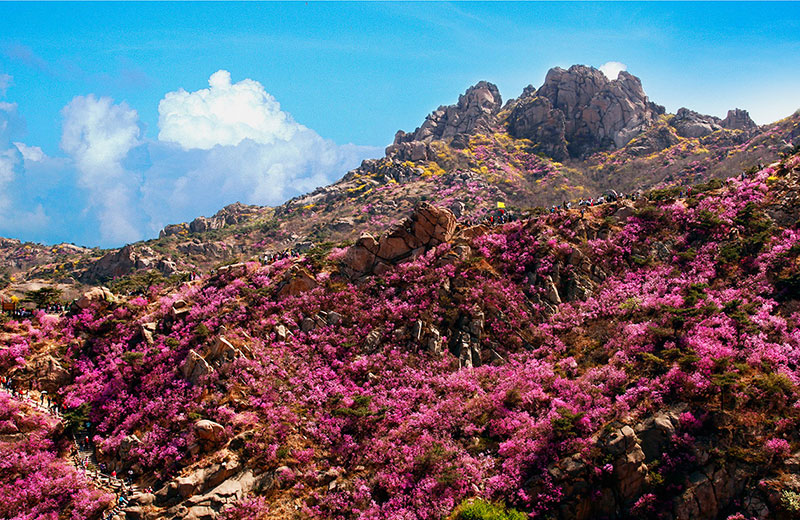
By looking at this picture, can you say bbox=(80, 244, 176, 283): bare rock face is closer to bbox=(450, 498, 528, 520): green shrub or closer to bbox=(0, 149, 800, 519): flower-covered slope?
bbox=(0, 149, 800, 519): flower-covered slope

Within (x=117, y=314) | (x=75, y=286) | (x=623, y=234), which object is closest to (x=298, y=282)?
(x=117, y=314)

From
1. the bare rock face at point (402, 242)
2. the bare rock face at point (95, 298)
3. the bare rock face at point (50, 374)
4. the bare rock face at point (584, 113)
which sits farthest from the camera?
the bare rock face at point (584, 113)

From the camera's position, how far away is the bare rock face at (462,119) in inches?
5428

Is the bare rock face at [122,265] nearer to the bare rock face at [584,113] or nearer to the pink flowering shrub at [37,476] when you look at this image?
the pink flowering shrub at [37,476]

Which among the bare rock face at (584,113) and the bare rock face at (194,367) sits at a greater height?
the bare rock face at (584,113)

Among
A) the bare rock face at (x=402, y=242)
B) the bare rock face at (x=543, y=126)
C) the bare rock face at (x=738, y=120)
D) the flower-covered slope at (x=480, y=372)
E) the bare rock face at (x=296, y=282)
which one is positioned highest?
the bare rock face at (x=543, y=126)

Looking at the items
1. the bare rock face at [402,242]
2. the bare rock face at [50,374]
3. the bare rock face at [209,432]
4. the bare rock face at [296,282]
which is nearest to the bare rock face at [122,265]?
the bare rock face at [50,374]

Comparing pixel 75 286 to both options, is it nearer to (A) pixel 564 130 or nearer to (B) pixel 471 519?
(B) pixel 471 519

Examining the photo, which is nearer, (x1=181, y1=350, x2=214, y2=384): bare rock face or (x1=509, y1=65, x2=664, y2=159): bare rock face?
(x1=181, y1=350, x2=214, y2=384): bare rock face

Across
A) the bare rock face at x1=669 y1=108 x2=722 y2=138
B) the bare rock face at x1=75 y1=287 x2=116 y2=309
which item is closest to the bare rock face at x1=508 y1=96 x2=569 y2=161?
the bare rock face at x1=669 y1=108 x2=722 y2=138

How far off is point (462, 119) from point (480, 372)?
134m

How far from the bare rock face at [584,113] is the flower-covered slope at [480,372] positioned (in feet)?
318

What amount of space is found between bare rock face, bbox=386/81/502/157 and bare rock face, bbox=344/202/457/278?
310ft

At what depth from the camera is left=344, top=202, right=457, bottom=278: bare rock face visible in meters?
35.2
